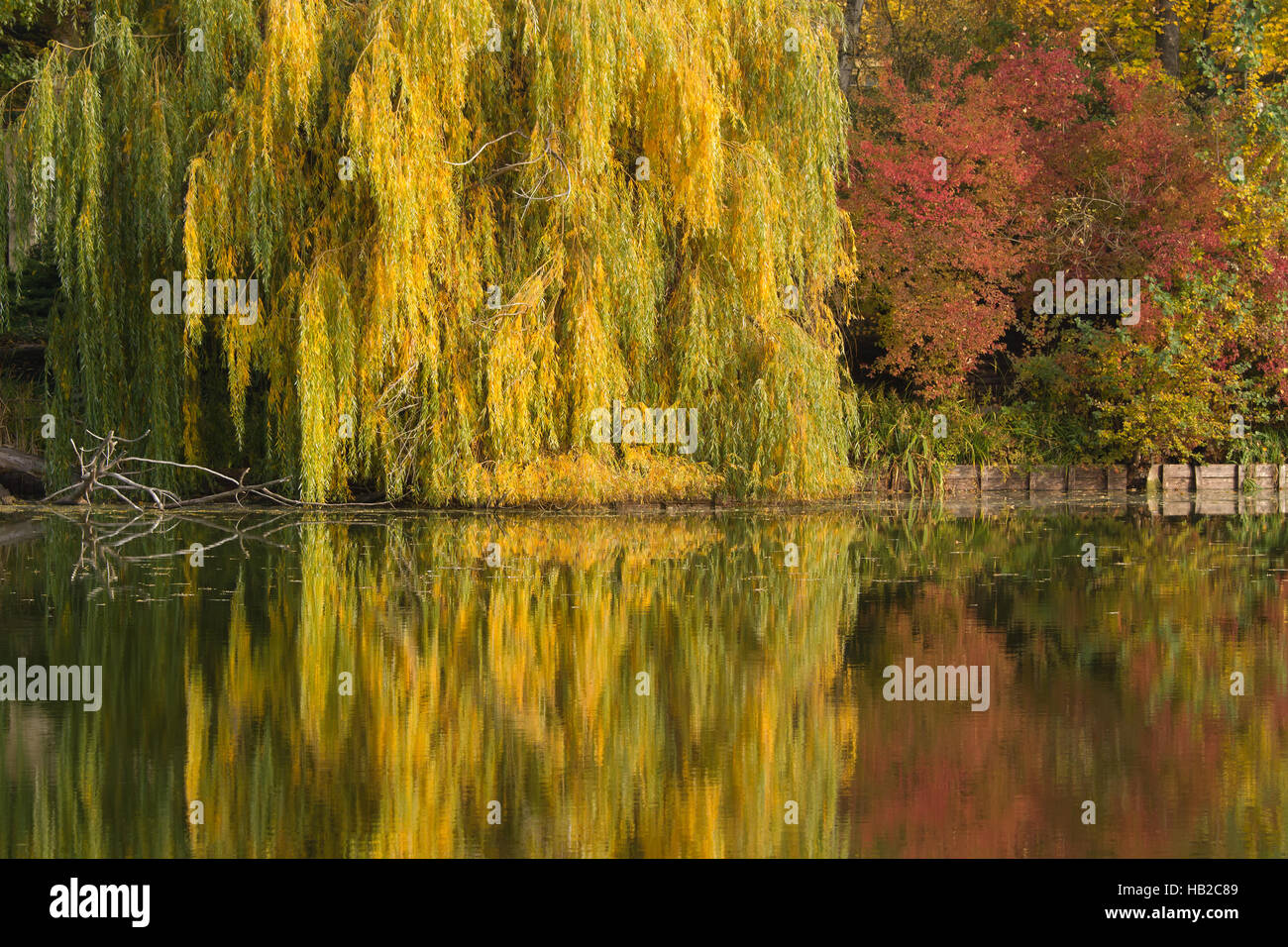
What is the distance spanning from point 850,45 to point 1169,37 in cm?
665

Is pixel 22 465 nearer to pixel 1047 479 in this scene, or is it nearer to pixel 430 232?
pixel 430 232

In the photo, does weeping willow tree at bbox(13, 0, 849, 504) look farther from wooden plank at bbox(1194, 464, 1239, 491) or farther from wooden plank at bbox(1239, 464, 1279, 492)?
wooden plank at bbox(1239, 464, 1279, 492)

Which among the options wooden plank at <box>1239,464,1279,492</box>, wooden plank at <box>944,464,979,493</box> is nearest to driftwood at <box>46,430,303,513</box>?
wooden plank at <box>944,464,979,493</box>

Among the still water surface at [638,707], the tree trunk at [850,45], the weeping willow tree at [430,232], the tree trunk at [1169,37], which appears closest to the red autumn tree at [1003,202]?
the tree trunk at [850,45]

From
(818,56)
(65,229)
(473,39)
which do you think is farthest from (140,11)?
(818,56)

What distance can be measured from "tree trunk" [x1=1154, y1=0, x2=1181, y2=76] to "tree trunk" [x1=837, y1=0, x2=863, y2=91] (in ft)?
19.3

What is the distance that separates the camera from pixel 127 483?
18156mm

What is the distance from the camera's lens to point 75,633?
31.3ft

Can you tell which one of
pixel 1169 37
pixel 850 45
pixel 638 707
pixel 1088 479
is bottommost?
pixel 638 707

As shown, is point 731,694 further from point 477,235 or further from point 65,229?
point 65,229

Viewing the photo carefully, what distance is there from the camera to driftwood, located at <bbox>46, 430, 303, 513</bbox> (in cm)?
1788

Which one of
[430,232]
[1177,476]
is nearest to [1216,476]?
[1177,476]

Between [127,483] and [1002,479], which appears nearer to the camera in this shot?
[127,483]
